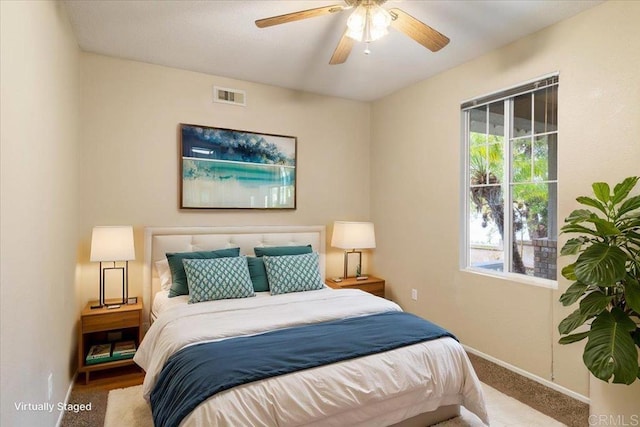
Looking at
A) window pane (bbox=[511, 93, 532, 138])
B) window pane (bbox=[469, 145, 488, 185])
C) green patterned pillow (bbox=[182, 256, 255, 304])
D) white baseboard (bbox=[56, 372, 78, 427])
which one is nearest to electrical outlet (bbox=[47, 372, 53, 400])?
white baseboard (bbox=[56, 372, 78, 427])

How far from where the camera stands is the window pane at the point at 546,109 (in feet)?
9.36

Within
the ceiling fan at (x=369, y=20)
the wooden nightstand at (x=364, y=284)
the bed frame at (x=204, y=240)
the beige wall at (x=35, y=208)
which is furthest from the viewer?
the wooden nightstand at (x=364, y=284)

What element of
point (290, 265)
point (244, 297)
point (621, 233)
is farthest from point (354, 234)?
point (621, 233)

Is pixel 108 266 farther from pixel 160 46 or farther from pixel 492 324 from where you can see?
pixel 492 324

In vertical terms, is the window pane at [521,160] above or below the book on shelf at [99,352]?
above

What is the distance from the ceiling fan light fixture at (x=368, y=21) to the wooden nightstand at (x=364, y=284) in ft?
8.72

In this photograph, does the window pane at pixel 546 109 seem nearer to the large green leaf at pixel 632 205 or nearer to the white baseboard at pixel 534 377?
the large green leaf at pixel 632 205

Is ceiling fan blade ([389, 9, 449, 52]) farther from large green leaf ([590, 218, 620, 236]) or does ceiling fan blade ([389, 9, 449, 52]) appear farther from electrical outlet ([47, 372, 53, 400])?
electrical outlet ([47, 372, 53, 400])

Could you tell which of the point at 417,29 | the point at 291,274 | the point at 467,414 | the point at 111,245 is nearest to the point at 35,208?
the point at 111,245

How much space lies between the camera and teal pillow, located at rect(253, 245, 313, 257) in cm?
364

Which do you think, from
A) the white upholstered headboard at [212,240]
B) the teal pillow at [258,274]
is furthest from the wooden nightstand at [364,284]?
the teal pillow at [258,274]

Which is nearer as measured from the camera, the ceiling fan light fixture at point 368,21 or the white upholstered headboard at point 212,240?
the ceiling fan light fixture at point 368,21

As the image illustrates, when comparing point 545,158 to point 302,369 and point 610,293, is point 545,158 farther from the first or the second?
point 302,369

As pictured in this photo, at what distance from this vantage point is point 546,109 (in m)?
2.93
